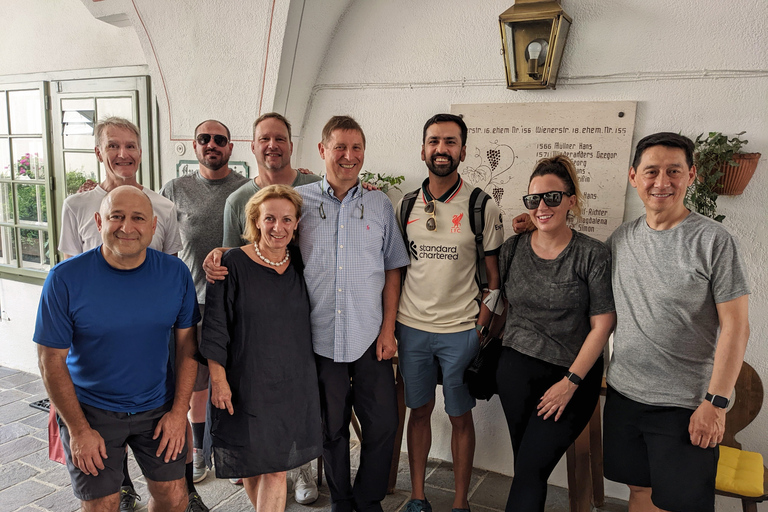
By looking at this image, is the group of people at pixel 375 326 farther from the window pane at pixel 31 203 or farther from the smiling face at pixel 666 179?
the window pane at pixel 31 203

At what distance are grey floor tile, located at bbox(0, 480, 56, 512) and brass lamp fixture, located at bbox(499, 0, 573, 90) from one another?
345cm

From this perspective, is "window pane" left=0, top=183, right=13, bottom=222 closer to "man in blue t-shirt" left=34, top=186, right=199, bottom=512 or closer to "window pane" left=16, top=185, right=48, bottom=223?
"window pane" left=16, top=185, right=48, bottom=223

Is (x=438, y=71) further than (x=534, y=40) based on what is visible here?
Yes

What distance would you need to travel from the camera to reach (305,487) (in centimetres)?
311

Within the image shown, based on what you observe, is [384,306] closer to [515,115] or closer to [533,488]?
[533,488]

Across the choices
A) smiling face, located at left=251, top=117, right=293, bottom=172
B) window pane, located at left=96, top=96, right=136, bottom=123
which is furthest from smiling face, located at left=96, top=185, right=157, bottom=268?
window pane, located at left=96, top=96, right=136, bottom=123

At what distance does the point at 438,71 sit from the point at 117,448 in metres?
2.72

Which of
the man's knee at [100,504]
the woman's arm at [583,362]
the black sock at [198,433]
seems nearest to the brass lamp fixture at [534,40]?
the woman's arm at [583,362]

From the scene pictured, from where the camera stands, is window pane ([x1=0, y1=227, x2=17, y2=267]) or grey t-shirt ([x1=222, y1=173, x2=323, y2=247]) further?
window pane ([x1=0, y1=227, x2=17, y2=267])

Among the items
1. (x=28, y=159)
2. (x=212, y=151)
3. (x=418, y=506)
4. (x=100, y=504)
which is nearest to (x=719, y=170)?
(x=418, y=506)

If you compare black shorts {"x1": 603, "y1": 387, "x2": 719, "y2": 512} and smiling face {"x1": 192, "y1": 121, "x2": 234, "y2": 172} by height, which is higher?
smiling face {"x1": 192, "y1": 121, "x2": 234, "y2": 172}

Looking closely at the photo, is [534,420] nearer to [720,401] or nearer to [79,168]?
[720,401]

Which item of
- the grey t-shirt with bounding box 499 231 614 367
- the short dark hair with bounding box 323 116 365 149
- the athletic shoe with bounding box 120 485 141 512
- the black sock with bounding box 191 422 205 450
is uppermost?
the short dark hair with bounding box 323 116 365 149

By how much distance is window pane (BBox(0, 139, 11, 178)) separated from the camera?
17.8 feet
